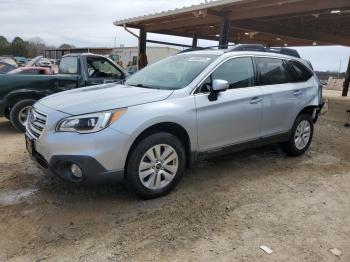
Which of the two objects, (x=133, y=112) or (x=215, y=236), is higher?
(x=133, y=112)

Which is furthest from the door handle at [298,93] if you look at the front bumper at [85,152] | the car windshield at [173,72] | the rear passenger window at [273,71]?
the front bumper at [85,152]

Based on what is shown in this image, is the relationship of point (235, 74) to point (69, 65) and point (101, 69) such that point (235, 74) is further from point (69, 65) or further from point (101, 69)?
point (69, 65)

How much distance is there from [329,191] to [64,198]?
3.31 metres

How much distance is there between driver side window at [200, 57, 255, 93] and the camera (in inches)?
179

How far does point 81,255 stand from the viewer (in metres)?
3.05

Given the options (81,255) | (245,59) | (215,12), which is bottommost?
(81,255)

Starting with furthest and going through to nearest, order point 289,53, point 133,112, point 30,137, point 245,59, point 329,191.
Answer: point 289,53
point 245,59
point 329,191
point 30,137
point 133,112

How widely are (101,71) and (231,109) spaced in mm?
4723

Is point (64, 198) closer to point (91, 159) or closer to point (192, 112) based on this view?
point (91, 159)

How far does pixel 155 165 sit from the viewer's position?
13.2 feet

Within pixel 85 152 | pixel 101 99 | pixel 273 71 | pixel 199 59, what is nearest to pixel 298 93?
pixel 273 71

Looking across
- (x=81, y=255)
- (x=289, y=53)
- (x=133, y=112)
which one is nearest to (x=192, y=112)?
(x=133, y=112)

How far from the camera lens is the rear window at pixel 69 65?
834cm

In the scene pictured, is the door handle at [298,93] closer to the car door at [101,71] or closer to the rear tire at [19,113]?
the car door at [101,71]
